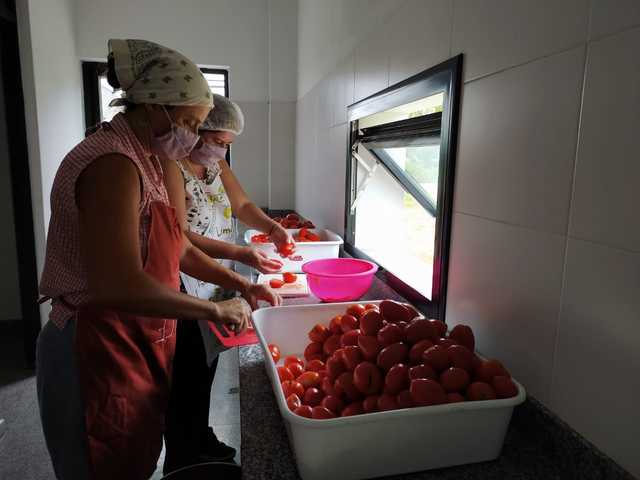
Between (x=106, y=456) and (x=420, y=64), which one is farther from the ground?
(x=420, y=64)

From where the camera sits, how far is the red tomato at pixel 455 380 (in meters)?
0.77

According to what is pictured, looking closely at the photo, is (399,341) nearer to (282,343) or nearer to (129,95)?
(282,343)

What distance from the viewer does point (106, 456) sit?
105cm

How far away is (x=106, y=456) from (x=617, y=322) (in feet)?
3.47

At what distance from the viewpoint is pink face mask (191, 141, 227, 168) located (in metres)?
1.69

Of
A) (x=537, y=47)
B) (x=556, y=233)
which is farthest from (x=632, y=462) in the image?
(x=537, y=47)

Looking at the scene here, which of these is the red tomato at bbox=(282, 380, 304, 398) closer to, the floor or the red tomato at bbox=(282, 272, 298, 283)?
the red tomato at bbox=(282, 272, 298, 283)

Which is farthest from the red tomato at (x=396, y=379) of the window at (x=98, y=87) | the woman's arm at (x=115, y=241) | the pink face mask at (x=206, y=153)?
the window at (x=98, y=87)

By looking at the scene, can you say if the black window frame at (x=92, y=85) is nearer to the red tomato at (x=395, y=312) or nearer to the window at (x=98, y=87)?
the window at (x=98, y=87)

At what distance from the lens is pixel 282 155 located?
3.78m

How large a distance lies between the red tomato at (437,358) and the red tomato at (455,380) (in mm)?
26

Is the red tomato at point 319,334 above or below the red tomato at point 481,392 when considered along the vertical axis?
below

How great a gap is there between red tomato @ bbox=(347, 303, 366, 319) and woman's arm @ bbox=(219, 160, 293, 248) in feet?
2.74

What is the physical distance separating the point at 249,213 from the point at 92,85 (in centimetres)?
235
